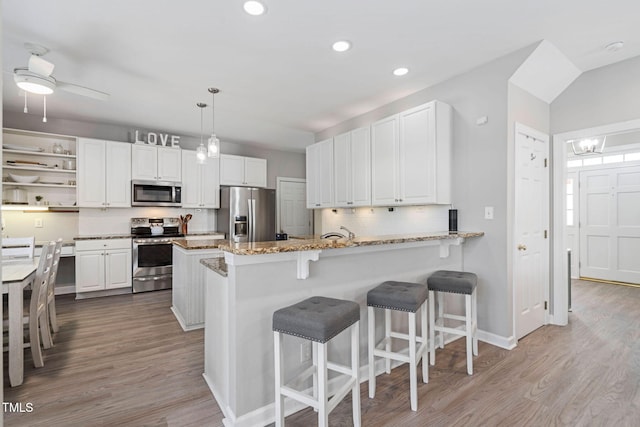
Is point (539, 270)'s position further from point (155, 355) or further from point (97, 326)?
point (97, 326)

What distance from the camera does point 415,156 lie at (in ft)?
11.5

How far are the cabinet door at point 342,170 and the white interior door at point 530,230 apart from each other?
2.04 m

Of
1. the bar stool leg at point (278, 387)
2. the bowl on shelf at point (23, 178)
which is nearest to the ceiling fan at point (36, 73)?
the bowl on shelf at point (23, 178)

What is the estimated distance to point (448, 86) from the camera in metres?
3.53

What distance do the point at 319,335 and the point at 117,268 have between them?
14.5 ft

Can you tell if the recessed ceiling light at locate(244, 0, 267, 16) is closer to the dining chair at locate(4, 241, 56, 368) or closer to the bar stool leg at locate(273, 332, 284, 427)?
the bar stool leg at locate(273, 332, 284, 427)

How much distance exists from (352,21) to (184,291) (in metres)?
3.06

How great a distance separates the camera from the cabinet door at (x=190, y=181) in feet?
18.3

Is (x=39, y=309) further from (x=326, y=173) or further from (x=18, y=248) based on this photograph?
(x=326, y=173)

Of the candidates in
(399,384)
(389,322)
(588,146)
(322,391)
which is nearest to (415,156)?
(389,322)

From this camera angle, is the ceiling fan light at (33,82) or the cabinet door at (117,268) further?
the cabinet door at (117,268)

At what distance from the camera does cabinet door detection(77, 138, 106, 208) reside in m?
4.76

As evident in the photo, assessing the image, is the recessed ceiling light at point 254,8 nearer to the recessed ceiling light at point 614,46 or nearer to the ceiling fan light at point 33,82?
the ceiling fan light at point 33,82

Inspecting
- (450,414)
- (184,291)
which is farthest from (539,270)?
(184,291)
